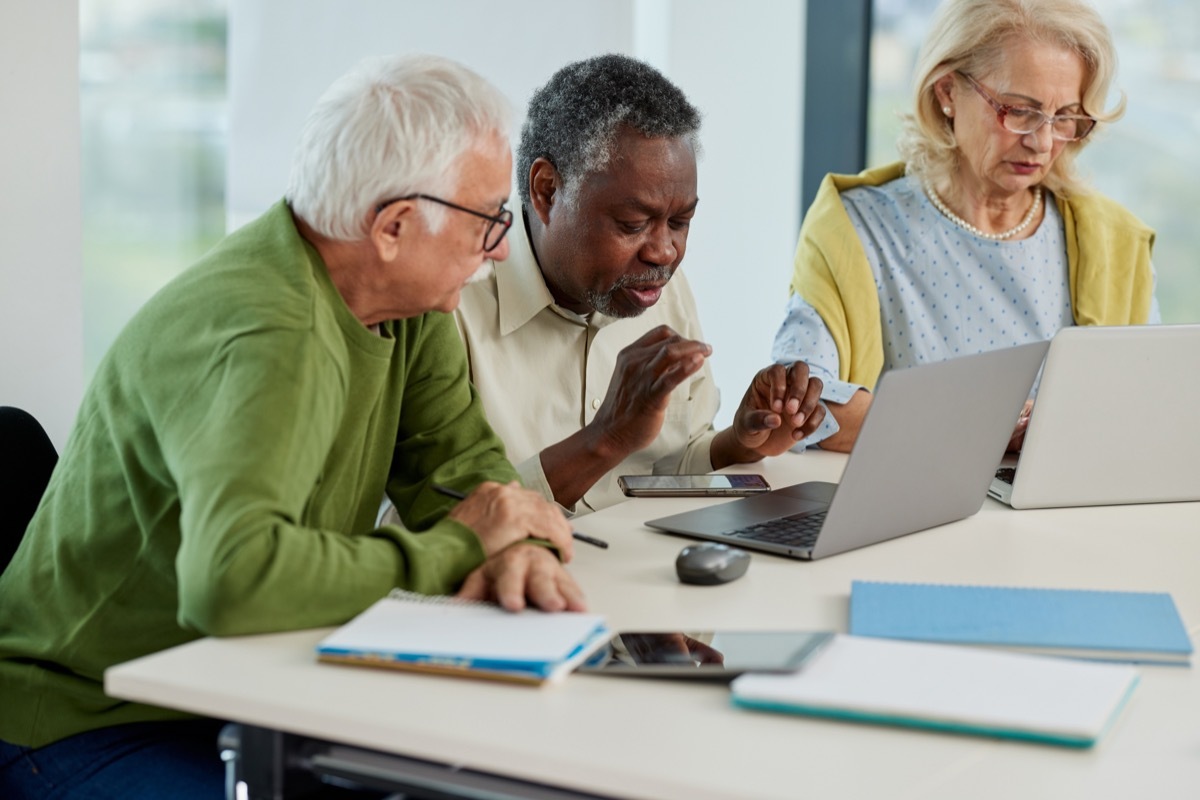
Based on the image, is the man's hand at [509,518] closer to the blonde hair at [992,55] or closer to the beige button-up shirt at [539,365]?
the beige button-up shirt at [539,365]

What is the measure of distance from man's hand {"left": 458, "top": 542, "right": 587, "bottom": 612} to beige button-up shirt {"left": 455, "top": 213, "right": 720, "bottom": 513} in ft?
2.18

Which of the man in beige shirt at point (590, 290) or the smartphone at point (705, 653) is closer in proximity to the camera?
the smartphone at point (705, 653)

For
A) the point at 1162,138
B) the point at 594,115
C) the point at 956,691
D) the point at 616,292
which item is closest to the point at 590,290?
the point at 616,292

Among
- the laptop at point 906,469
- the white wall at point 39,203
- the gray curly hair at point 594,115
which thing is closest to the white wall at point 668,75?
the white wall at point 39,203

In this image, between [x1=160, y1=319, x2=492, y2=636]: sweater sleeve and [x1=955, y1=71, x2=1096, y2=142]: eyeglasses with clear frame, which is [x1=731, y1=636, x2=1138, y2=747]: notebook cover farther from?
[x1=955, y1=71, x2=1096, y2=142]: eyeglasses with clear frame

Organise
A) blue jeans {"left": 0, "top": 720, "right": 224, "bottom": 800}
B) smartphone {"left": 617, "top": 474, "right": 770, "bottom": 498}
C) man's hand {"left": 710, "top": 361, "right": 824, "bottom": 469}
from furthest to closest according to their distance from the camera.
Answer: man's hand {"left": 710, "top": 361, "right": 824, "bottom": 469} → smartphone {"left": 617, "top": 474, "right": 770, "bottom": 498} → blue jeans {"left": 0, "top": 720, "right": 224, "bottom": 800}

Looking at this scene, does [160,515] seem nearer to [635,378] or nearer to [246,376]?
[246,376]

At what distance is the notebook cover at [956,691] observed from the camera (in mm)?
1050

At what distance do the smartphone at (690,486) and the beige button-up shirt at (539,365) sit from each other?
19cm

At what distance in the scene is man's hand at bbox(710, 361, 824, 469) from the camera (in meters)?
2.05

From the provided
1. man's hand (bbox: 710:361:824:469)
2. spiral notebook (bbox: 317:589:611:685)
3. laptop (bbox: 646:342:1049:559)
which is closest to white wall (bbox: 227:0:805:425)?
man's hand (bbox: 710:361:824:469)

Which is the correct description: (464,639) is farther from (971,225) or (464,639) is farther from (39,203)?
(971,225)

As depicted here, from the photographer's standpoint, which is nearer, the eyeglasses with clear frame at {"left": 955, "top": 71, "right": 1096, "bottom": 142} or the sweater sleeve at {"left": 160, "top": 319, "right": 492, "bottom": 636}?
the sweater sleeve at {"left": 160, "top": 319, "right": 492, "bottom": 636}

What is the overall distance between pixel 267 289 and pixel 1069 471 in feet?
3.74
